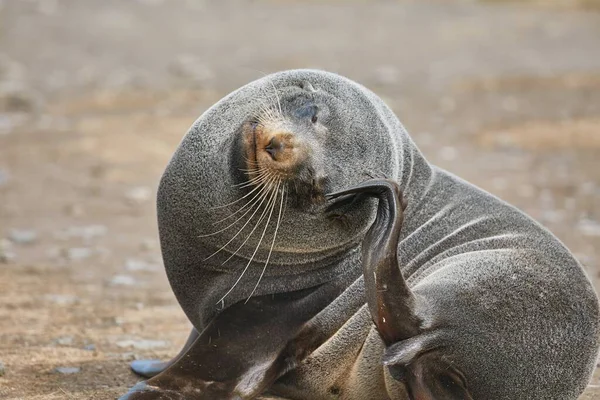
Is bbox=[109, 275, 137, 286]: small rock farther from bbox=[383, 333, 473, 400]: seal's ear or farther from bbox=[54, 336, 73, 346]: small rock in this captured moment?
bbox=[383, 333, 473, 400]: seal's ear

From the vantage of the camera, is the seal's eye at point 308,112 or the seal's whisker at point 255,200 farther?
the seal's eye at point 308,112

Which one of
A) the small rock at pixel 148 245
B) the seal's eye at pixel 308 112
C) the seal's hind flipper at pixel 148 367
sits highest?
the seal's eye at pixel 308 112

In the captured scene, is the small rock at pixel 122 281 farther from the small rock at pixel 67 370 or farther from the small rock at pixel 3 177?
the small rock at pixel 3 177

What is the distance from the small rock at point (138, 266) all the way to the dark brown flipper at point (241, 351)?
2.68 metres

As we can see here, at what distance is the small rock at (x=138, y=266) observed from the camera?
7504 mm

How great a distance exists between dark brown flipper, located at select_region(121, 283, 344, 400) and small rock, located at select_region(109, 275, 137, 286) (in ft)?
7.58

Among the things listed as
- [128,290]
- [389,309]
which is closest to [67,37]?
[128,290]

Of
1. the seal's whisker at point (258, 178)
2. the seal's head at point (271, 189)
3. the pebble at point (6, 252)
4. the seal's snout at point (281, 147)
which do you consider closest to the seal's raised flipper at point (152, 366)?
the seal's head at point (271, 189)

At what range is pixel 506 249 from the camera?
4.68 metres

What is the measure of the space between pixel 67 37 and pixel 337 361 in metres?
11.5

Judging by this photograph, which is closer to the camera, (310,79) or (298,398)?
(298,398)

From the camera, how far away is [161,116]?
40.4ft

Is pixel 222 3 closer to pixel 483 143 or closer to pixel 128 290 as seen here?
pixel 483 143

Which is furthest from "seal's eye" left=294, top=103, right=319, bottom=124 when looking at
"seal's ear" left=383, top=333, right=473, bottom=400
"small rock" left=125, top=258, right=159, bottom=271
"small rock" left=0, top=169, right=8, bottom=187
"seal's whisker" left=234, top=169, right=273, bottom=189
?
"small rock" left=0, top=169, right=8, bottom=187
